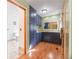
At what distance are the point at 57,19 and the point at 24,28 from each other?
420 centimetres

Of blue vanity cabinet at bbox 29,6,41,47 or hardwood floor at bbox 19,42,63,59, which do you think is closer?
hardwood floor at bbox 19,42,63,59

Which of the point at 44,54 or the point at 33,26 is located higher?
the point at 33,26

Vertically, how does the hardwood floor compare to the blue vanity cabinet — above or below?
below

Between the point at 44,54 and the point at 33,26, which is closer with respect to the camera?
the point at 44,54

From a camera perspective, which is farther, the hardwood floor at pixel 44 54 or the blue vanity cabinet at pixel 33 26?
the blue vanity cabinet at pixel 33 26

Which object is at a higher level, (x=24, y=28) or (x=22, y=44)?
(x=24, y=28)

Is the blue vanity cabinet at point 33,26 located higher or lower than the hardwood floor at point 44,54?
higher
